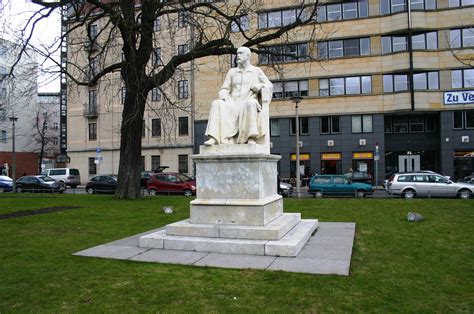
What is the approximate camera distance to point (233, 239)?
7188 mm

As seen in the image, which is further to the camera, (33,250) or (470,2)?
(470,2)

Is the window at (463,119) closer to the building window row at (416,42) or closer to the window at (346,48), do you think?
the building window row at (416,42)

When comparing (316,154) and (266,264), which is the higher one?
(316,154)

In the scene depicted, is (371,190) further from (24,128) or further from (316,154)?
(24,128)

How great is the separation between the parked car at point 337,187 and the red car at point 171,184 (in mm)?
7908

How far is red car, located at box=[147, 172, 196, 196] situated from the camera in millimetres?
27188

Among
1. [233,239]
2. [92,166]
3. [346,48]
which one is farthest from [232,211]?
[92,166]

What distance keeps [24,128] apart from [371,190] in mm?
54448

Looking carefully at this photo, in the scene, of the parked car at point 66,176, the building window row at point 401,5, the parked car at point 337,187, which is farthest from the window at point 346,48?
the parked car at point 66,176

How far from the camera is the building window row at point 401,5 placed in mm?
33894

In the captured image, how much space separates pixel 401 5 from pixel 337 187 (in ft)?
63.5

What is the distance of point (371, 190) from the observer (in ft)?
77.7

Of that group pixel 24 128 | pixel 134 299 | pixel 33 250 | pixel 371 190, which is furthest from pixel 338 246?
pixel 24 128

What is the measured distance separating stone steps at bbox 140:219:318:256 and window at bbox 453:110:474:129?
101 feet
